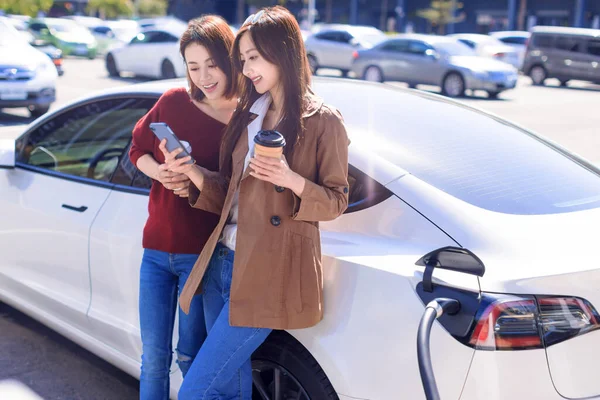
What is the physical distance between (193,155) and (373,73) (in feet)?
60.9

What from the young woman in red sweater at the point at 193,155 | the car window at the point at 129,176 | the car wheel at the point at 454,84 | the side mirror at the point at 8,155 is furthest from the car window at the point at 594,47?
the young woman in red sweater at the point at 193,155

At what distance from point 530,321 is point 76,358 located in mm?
2554

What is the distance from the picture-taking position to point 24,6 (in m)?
43.7

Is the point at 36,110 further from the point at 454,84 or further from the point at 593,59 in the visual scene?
the point at 593,59

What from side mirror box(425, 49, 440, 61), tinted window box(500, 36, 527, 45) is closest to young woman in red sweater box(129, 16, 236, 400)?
side mirror box(425, 49, 440, 61)

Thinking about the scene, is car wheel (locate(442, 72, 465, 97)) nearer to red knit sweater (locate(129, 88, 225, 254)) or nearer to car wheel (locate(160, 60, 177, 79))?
car wheel (locate(160, 60, 177, 79))

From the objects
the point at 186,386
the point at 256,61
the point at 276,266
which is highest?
the point at 256,61

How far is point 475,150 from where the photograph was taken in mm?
2623

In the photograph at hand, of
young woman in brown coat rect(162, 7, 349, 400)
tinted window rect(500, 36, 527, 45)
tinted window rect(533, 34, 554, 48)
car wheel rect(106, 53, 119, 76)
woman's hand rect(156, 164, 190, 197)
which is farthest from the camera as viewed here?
tinted window rect(500, 36, 527, 45)

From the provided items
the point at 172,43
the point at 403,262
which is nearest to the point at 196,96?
the point at 403,262

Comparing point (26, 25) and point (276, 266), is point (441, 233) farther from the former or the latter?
point (26, 25)

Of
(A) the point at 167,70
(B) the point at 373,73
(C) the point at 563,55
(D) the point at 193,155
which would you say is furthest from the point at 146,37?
(D) the point at 193,155

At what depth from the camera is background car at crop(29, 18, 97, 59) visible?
2695cm

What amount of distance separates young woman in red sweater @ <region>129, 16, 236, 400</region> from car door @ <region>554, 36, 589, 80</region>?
73.7 feet
